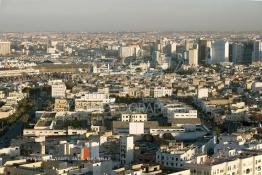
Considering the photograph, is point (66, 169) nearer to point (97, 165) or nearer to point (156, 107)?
point (97, 165)

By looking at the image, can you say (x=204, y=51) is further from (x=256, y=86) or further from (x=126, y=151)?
(x=126, y=151)

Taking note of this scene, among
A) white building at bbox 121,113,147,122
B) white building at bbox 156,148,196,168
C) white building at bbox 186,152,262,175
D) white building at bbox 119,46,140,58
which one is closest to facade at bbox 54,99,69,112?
white building at bbox 121,113,147,122

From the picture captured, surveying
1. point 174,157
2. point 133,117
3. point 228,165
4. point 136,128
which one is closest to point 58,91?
point 133,117

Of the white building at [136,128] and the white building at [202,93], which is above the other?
Answer: the white building at [136,128]

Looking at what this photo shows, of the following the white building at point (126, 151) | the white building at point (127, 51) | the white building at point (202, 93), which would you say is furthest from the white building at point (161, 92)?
the white building at point (127, 51)

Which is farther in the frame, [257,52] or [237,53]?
[237,53]

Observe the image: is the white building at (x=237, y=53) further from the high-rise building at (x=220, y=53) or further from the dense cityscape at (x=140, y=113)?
the high-rise building at (x=220, y=53)
